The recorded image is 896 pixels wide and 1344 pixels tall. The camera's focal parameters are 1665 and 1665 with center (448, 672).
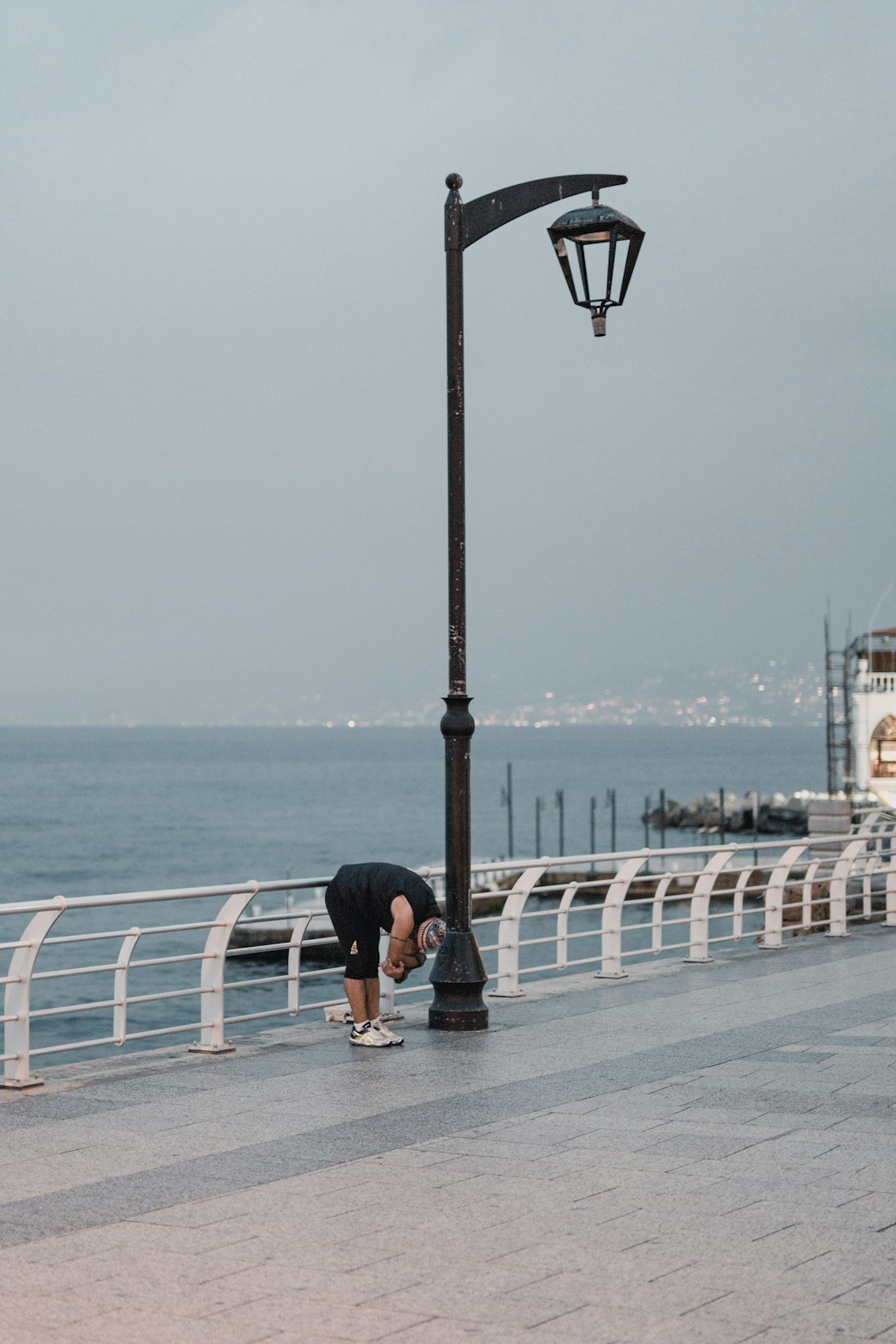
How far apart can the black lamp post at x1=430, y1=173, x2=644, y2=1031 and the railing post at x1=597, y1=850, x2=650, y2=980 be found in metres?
2.95

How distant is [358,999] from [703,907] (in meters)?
5.95

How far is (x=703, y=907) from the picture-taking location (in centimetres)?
1603

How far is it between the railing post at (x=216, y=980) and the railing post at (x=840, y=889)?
982 centimetres

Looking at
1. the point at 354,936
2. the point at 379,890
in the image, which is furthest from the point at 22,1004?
the point at 379,890

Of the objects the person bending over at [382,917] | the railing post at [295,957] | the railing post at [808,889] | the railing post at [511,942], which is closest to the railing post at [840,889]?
the railing post at [808,889]

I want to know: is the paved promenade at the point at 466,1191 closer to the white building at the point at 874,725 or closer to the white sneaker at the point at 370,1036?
the white sneaker at the point at 370,1036

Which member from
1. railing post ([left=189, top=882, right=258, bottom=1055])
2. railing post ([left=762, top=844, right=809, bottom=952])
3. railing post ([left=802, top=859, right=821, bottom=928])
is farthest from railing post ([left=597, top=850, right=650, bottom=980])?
railing post ([left=189, top=882, right=258, bottom=1055])

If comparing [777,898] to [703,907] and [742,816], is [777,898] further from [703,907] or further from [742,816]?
[742,816]

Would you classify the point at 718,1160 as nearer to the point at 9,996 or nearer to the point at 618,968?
the point at 9,996

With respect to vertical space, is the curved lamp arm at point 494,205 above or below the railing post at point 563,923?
above

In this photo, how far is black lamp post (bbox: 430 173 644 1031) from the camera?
1130 centimetres

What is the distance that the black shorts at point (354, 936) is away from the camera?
34.3 ft

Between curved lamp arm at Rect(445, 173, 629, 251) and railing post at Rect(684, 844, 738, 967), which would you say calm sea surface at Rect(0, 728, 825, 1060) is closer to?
railing post at Rect(684, 844, 738, 967)

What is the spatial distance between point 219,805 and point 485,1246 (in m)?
135
